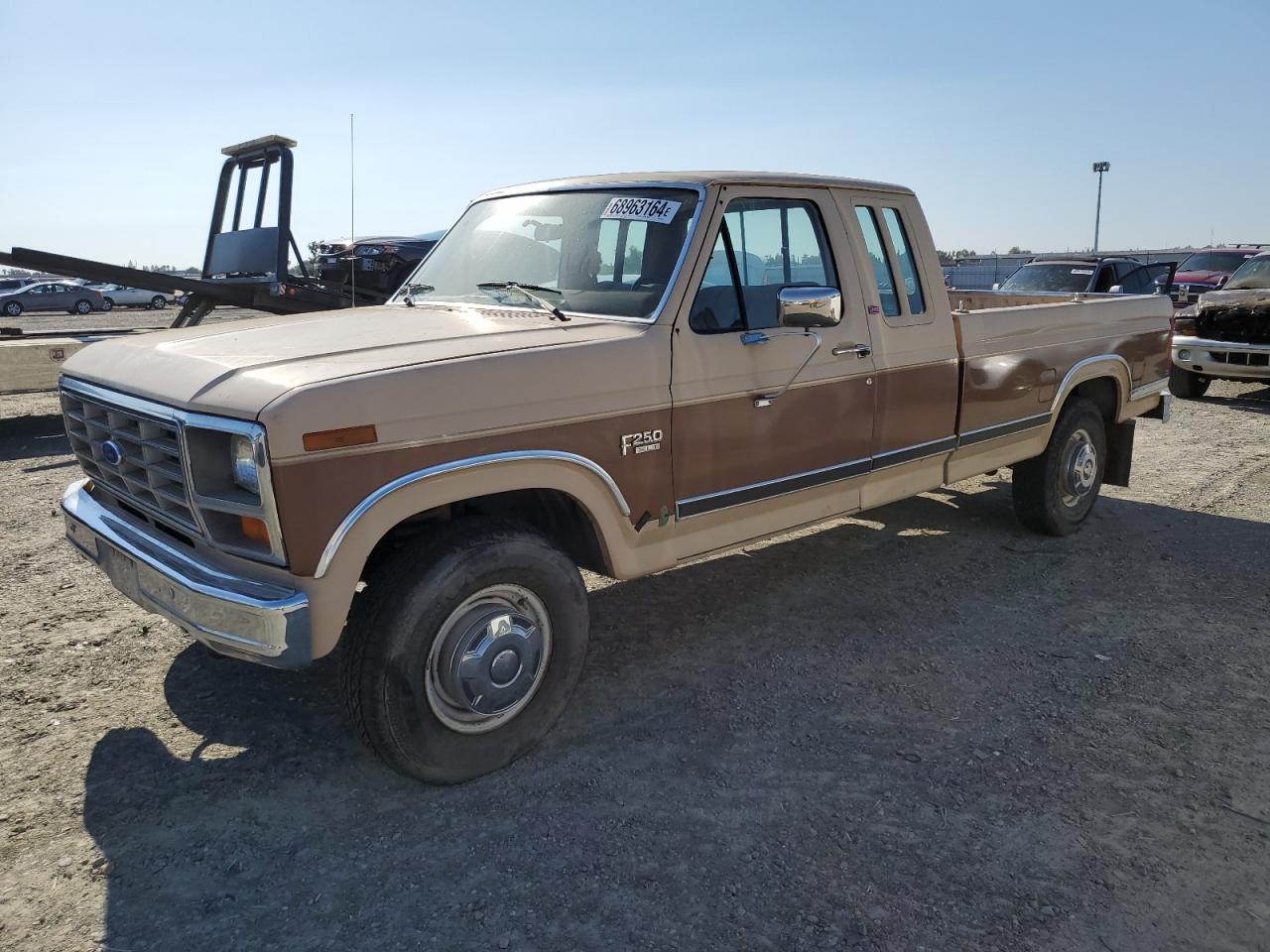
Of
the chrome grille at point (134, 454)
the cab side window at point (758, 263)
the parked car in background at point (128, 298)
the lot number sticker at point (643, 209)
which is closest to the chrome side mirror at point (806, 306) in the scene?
the cab side window at point (758, 263)

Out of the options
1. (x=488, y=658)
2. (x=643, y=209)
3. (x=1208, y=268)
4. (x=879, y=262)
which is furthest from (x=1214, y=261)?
(x=488, y=658)

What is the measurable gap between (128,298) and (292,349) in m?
41.8

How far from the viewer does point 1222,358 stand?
1131 cm

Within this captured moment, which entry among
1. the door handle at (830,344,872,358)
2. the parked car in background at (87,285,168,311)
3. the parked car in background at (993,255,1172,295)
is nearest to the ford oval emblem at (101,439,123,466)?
the door handle at (830,344,872,358)

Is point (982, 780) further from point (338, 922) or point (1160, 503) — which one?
point (1160, 503)

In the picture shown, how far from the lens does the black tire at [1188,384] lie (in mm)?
Result: 12041

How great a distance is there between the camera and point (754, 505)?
13.6ft

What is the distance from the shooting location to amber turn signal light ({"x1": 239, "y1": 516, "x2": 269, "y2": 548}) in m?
2.93

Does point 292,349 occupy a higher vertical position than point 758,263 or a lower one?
lower

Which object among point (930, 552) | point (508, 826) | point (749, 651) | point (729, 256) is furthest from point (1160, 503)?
point (508, 826)

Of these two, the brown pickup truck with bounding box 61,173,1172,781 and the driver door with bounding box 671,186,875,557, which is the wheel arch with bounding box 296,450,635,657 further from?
the driver door with bounding box 671,186,875,557

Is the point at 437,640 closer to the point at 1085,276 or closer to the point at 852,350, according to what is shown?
the point at 852,350

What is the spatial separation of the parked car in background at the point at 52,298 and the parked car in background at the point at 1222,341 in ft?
115

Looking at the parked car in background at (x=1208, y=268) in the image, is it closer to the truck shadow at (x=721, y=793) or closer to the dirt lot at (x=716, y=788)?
the dirt lot at (x=716, y=788)
